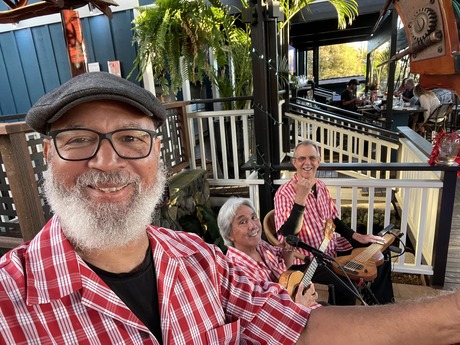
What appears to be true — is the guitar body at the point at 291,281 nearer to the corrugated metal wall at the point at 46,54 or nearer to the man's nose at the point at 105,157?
the man's nose at the point at 105,157

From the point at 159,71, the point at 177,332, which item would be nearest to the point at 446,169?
the point at 177,332

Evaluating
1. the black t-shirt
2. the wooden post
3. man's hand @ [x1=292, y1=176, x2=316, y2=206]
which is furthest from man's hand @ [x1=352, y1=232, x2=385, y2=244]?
the wooden post

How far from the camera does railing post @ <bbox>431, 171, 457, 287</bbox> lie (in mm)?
2258

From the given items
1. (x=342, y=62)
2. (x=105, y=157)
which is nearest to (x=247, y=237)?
(x=105, y=157)

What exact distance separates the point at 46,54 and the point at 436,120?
7441 millimetres

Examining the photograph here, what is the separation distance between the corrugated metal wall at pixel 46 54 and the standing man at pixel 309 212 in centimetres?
389

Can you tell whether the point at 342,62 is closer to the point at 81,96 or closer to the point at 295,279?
the point at 295,279

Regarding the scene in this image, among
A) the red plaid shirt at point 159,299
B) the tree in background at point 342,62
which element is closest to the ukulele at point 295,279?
the red plaid shirt at point 159,299

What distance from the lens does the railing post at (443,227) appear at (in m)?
2.26

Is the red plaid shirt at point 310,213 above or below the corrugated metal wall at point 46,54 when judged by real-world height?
below

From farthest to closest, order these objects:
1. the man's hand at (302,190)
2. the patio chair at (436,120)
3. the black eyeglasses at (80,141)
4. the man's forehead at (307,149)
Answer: the patio chair at (436,120) → the man's forehead at (307,149) → the man's hand at (302,190) → the black eyeglasses at (80,141)

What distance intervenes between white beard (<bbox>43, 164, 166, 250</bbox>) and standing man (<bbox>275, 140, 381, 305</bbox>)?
4.12ft

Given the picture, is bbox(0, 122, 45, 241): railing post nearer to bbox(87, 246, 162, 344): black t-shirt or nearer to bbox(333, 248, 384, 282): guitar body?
bbox(87, 246, 162, 344): black t-shirt

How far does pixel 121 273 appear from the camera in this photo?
2.56 feet
